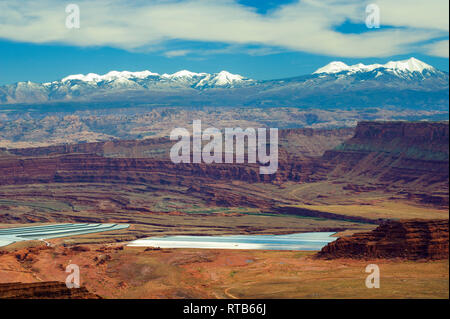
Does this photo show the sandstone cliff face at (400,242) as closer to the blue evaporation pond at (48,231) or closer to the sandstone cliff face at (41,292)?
the sandstone cliff face at (41,292)

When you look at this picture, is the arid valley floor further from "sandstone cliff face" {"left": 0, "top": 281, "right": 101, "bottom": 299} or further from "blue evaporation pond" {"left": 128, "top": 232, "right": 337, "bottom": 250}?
"sandstone cliff face" {"left": 0, "top": 281, "right": 101, "bottom": 299}

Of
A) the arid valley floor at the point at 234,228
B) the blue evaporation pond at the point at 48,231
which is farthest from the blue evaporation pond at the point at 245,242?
the blue evaporation pond at the point at 48,231

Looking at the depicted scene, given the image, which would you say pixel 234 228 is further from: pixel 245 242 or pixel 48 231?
pixel 48 231

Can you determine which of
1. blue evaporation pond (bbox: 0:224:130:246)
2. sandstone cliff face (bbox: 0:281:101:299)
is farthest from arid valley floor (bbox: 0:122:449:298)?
sandstone cliff face (bbox: 0:281:101:299)

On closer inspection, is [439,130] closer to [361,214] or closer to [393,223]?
[361,214]

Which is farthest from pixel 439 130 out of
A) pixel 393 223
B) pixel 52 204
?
pixel 393 223
